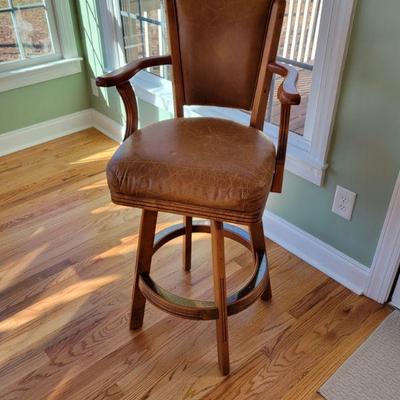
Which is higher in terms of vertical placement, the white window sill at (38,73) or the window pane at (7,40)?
the window pane at (7,40)

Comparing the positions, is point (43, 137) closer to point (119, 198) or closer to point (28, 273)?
point (28, 273)

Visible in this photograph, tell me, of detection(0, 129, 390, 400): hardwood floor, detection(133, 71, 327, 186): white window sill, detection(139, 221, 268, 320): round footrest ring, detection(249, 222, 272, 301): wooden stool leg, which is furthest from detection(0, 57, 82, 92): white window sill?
detection(249, 222, 272, 301): wooden stool leg

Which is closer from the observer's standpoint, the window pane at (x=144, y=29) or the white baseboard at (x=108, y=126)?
the window pane at (x=144, y=29)

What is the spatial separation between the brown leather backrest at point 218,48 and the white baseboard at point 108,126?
1.23 metres

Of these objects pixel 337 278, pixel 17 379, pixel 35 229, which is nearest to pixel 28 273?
pixel 35 229

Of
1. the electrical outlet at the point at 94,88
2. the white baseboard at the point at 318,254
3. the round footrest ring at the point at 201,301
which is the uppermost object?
the electrical outlet at the point at 94,88

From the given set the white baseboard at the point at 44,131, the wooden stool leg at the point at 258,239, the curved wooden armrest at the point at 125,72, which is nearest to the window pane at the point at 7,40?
the white baseboard at the point at 44,131

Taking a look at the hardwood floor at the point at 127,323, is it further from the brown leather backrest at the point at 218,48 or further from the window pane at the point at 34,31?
the window pane at the point at 34,31

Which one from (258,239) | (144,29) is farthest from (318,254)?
(144,29)

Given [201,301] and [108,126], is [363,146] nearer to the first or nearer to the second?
[201,301]

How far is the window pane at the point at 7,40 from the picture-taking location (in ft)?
7.34

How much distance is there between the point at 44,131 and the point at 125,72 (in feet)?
5.02

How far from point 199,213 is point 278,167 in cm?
28

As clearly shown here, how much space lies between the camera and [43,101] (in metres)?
2.47
